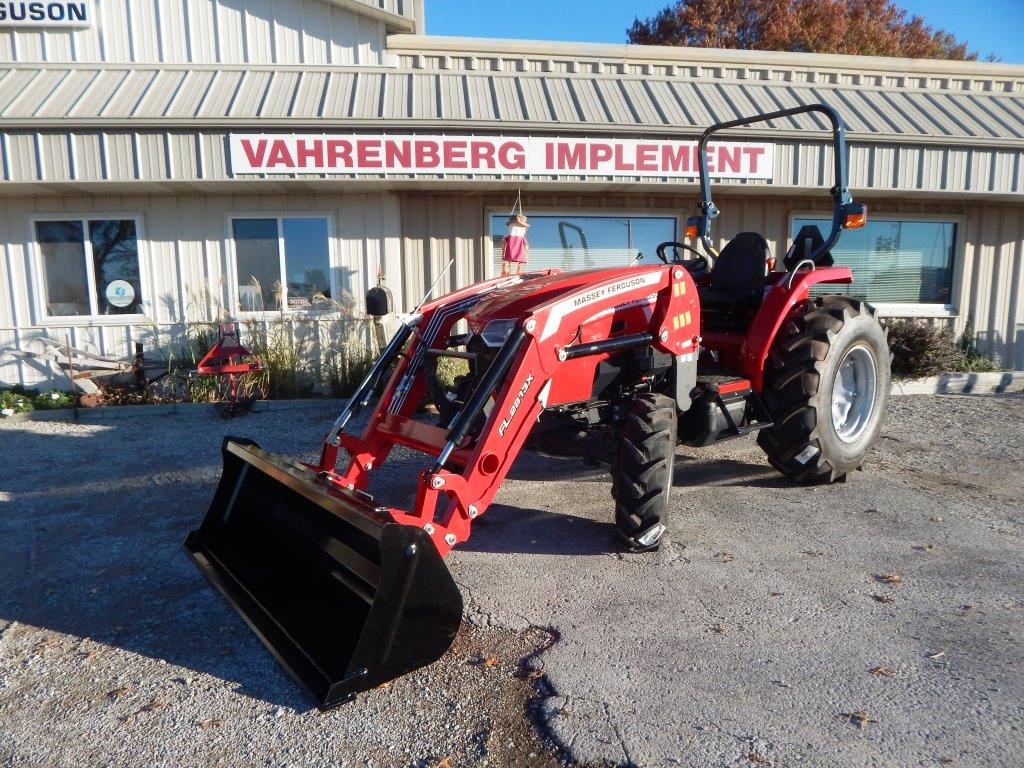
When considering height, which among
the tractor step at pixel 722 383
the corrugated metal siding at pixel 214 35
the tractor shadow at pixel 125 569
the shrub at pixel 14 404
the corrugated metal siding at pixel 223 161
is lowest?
→ the tractor shadow at pixel 125 569

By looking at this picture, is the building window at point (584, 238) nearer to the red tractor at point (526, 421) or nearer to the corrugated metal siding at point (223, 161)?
the corrugated metal siding at point (223, 161)

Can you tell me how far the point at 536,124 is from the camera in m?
7.67


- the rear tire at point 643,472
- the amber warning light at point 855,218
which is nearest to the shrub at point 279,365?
the rear tire at point 643,472

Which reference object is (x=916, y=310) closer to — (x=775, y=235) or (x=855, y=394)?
(x=775, y=235)

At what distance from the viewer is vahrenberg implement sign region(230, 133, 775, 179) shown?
739 cm

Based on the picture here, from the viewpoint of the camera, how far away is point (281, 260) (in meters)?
8.52

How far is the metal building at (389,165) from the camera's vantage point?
7477mm

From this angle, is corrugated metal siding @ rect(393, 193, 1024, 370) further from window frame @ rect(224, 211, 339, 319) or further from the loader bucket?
the loader bucket

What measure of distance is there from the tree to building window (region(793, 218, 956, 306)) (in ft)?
42.5

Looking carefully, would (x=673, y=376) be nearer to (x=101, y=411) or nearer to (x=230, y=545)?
(x=230, y=545)

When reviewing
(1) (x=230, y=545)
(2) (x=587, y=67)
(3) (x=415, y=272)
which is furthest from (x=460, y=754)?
(2) (x=587, y=67)

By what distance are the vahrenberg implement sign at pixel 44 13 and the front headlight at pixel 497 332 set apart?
8.40 m

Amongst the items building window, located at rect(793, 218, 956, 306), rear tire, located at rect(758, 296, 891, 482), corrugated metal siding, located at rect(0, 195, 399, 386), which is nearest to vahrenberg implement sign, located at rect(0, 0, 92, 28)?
corrugated metal siding, located at rect(0, 195, 399, 386)

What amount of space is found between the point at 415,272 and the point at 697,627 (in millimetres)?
6804
